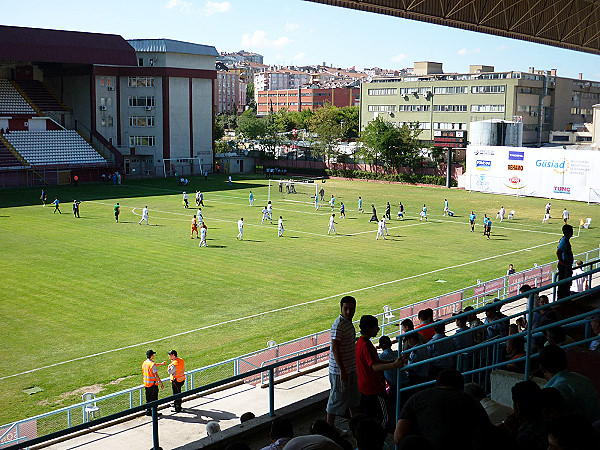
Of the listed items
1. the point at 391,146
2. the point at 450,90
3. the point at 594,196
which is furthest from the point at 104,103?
the point at 594,196

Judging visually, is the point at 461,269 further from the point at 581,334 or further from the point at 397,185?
the point at 397,185

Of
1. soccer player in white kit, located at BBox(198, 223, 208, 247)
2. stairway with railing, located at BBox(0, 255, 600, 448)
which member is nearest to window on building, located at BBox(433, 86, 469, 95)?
soccer player in white kit, located at BBox(198, 223, 208, 247)

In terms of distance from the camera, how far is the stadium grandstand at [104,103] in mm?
71125

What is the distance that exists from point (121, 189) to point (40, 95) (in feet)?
65.7

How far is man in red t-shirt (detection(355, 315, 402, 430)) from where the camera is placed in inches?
308

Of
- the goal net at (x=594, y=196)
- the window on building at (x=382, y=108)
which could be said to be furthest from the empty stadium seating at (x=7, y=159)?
the window on building at (x=382, y=108)

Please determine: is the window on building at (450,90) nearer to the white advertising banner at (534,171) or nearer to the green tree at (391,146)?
the green tree at (391,146)

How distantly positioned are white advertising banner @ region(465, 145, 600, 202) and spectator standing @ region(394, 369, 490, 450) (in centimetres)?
5575

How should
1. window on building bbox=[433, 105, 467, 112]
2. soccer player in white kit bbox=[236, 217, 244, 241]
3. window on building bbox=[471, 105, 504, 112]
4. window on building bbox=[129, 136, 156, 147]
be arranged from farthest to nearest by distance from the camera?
1. window on building bbox=[433, 105, 467, 112]
2. window on building bbox=[471, 105, 504, 112]
3. window on building bbox=[129, 136, 156, 147]
4. soccer player in white kit bbox=[236, 217, 244, 241]

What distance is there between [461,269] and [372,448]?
88.5ft

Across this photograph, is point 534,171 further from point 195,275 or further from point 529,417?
point 529,417

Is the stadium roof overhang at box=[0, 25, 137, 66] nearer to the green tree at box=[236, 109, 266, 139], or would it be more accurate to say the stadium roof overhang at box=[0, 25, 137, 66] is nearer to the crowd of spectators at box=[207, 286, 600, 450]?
the green tree at box=[236, 109, 266, 139]

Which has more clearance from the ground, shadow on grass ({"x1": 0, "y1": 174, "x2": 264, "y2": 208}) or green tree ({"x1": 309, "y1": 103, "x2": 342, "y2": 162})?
green tree ({"x1": 309, "y1": 103, "x2": 342, "y2": 162})

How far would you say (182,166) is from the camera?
82750 millimetres
